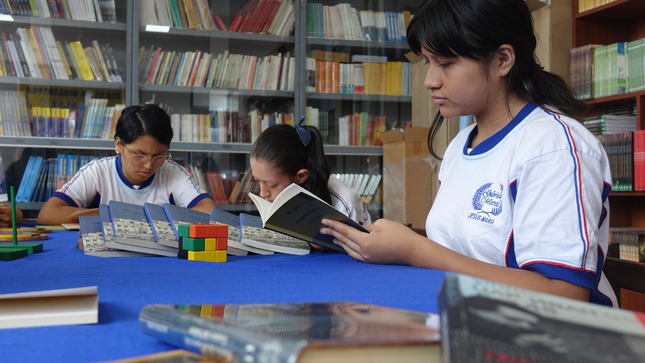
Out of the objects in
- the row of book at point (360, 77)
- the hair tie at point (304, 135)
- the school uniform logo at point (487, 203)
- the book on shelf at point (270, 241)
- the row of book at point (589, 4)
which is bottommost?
the book on shelf at point (270, 241)

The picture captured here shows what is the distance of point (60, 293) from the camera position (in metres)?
0.59

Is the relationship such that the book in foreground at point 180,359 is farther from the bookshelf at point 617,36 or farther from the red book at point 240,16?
the red book at point 240,16

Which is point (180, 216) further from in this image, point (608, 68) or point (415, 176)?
point (415, 176)

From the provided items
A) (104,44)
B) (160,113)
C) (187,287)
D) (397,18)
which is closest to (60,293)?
(187,287)

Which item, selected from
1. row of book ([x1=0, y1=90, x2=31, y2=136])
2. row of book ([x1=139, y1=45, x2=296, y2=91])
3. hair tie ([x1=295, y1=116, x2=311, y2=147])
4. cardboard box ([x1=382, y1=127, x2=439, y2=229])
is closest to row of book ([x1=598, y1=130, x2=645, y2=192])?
cardboard box ([x1=382, y1=127, x2=439, y2=229])

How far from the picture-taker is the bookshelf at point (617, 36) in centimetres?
271

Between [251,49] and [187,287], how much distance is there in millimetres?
3246

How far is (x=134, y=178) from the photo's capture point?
2.44m

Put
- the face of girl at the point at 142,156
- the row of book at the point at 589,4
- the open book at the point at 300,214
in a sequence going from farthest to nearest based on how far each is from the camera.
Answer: the row of book at the point at 589,4 < the face of girl at the point at 142,156 < the open book at the point at 300,214

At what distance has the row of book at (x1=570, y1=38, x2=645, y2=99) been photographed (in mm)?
2654

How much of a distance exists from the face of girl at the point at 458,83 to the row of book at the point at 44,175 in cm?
286

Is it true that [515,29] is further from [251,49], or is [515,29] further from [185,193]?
[251,49]

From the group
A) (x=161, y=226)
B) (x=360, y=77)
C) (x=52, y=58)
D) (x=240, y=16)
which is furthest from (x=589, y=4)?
(x=52, y=58)

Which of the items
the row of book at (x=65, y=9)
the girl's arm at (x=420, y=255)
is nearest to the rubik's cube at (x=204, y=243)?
the girl's arm at (x=420, y=255)
